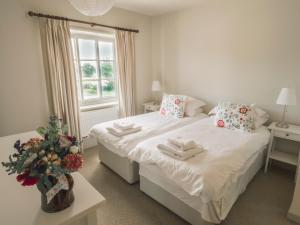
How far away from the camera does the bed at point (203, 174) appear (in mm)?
1491

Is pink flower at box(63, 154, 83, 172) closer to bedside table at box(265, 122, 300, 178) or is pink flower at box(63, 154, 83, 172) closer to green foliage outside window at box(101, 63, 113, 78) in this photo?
bedside table at box(265, 122, 300, 178)

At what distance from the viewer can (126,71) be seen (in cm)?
369

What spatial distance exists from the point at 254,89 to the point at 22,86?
11.2ft

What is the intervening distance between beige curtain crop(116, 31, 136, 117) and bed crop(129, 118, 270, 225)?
1.66 meters

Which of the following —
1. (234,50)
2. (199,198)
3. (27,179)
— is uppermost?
(234,50)

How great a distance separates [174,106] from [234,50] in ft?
4.30

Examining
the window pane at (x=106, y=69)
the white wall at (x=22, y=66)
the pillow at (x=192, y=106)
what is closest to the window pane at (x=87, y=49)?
the window pane at (x=106, y=69)

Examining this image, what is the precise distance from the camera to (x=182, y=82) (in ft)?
12.3

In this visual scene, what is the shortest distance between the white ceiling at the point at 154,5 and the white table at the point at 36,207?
3.05 meters

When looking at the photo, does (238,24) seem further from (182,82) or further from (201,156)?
(201,156)

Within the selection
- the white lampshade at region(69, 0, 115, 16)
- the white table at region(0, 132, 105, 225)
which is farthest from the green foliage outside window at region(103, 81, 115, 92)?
the white table at region(0, 132, 105, 225)

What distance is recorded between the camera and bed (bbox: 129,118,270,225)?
149 cm

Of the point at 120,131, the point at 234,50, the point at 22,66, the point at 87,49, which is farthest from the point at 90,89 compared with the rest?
the point at 234,50

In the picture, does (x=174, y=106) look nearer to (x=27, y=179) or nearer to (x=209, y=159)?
(x=209, y=159)
